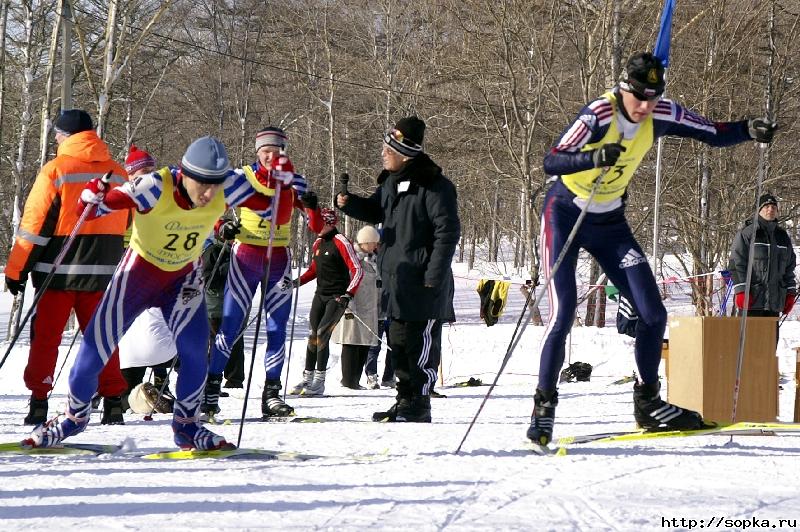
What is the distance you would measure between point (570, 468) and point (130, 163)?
4.52 metres

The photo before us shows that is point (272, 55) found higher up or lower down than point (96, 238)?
higher up

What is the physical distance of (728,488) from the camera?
3939 mm

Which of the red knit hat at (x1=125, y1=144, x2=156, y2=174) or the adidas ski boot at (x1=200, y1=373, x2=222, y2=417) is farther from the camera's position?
the red knit hat at (x1=125, y1=144, x2=156, y2=174)

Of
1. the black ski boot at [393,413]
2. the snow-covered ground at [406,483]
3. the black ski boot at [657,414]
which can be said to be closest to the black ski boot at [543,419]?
the snow-covered ground at [406,483]

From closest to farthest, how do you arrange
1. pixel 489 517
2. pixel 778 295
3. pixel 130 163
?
1. pixel 489 517
2. pixel 130 163
3. pixel 778 295

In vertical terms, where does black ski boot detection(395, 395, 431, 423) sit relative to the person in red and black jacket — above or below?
below

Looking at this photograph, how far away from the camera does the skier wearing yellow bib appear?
4.82 metres

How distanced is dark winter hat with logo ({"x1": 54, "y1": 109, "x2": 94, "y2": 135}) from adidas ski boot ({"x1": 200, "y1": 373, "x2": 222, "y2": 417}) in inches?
76.6

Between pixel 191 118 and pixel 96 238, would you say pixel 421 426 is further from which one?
pixel 191 118

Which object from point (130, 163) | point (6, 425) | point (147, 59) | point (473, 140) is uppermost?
point (147, 59)

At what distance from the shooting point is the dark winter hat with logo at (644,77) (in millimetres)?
5008

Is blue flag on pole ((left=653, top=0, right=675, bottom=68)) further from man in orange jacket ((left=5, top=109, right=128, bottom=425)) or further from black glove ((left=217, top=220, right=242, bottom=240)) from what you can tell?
man in orange jacket ((left=5, top=109, right=128, bottom=425))

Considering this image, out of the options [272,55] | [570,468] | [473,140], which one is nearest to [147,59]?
[272,55]

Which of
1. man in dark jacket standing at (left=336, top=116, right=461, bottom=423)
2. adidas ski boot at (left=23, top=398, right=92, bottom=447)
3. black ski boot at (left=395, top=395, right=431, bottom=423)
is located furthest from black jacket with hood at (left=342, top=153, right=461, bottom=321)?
adidas ski boot at (left=23, top=398, right=92, bottom=447)
